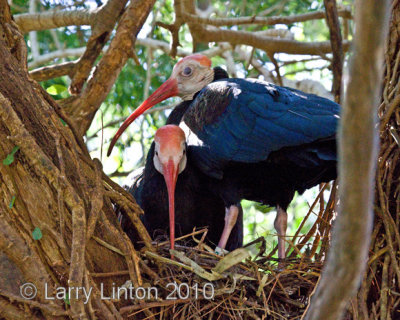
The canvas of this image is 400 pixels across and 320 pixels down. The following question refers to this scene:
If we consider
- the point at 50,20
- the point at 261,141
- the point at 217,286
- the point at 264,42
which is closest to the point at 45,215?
the point at 217,286

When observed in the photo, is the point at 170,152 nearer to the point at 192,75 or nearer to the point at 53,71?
the point at 192,75

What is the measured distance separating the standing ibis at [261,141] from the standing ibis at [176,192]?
149 mm

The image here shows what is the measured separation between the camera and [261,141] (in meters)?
3.85

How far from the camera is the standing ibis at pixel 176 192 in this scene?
13.8 feet

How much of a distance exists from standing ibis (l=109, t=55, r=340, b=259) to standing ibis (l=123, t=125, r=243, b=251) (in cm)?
15

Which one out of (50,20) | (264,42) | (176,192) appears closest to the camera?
(176,192)

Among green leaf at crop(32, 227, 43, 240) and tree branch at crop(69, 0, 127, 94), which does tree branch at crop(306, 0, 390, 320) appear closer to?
green leaf at crop(32, 227, 43, 240)

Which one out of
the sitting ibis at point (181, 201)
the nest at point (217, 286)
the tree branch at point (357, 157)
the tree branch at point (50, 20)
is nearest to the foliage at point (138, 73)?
the tree branch at point (50, 20)

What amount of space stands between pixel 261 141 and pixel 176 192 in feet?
2.77

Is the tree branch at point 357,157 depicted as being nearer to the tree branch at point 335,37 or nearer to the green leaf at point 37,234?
the green leaf at point 37,234

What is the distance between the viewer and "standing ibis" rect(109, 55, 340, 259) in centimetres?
376

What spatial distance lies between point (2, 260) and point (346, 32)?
483 cm

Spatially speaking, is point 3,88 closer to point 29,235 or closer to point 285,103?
point 29,235

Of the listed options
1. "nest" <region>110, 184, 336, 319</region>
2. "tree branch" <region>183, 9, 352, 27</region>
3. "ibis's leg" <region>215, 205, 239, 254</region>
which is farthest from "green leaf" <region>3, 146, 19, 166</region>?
"tree branch" <region>183, 9, 352, 27</region>
